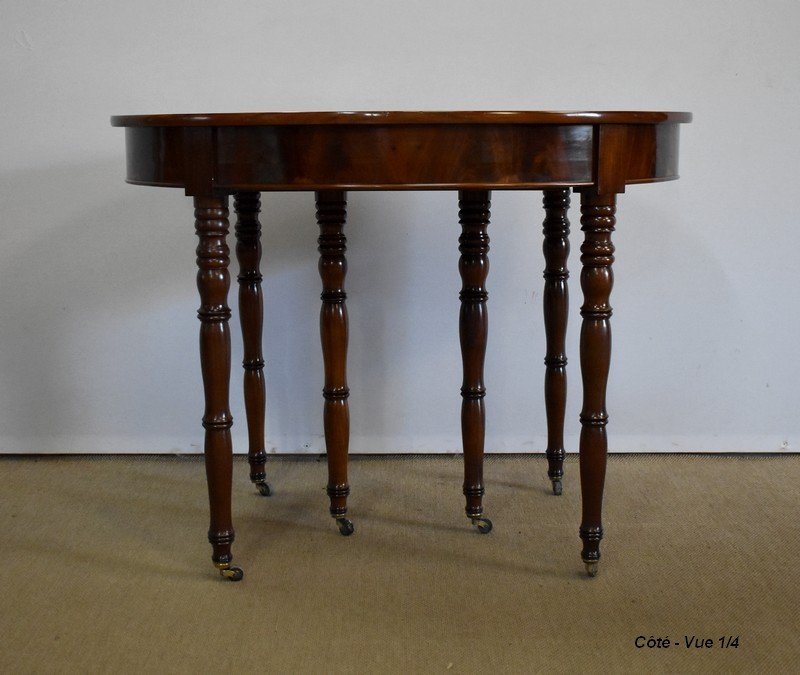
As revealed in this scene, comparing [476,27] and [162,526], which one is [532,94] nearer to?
[476,27]

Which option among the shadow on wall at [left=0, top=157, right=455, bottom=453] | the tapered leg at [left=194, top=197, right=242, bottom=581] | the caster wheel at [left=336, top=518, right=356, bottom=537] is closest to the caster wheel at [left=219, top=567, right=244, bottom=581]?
the tapered leg at [left=194, top=197, right=242, bottom=581]

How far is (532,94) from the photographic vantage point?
2.57 m

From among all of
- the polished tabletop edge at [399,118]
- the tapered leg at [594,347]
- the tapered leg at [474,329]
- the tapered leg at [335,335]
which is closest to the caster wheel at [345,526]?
the tapered leg at [335,335]

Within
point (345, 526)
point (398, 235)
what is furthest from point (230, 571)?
point (398, 235)

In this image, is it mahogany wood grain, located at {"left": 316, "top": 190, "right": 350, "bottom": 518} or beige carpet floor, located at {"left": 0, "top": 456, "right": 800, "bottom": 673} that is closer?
beige carpet floor, located at {"left": 0, "top": 456, "right": 800, "bottom": 673}

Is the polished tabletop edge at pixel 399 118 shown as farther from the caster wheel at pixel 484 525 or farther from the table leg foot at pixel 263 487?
the table leg foot at pixel 263 487

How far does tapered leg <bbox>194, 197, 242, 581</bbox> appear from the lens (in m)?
1.78

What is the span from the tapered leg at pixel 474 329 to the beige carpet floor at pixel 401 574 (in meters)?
0.11

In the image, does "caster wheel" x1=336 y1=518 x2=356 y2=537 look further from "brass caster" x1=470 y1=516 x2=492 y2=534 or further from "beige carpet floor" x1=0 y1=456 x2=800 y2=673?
"brass caster" x1=470 y1=516 x2=492 y2=534

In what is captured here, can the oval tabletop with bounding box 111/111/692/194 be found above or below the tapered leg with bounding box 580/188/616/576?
above

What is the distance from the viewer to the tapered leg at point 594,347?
69.6 inches

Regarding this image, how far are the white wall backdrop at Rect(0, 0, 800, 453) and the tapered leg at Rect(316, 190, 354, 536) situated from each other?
0.54 meters

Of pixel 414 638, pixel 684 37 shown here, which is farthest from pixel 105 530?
pixel 684 37

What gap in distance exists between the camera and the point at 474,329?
2.21 metres
